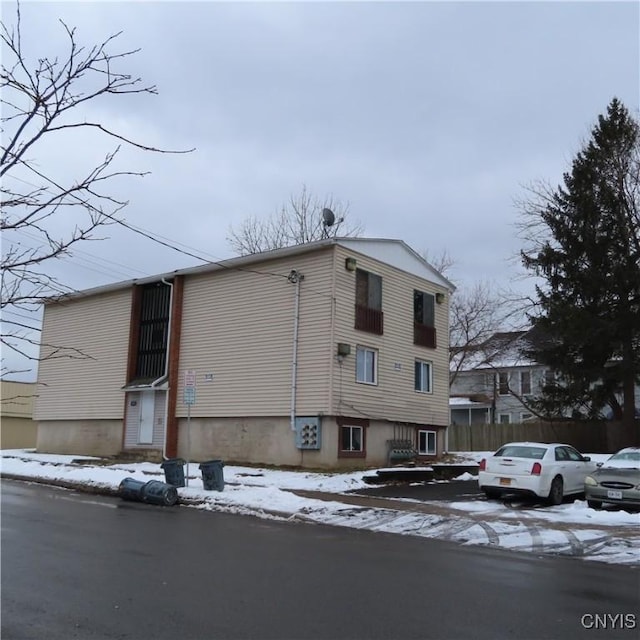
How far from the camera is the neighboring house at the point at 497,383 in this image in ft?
161

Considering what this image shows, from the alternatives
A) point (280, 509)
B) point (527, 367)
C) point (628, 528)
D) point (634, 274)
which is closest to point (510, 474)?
point (628, 528)

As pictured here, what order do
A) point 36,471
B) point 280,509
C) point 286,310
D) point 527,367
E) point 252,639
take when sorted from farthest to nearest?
point 527,367 → point 286,310 → point 36,471 → point 280,509 → point 252,639

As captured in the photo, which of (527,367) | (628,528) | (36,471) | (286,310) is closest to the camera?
(628,528)

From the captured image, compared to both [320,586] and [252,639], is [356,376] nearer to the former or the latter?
[320,586]

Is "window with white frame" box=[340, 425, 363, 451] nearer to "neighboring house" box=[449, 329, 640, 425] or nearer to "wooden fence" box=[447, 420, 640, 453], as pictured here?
"wooden fence" box=[447, 420, 640, 453]

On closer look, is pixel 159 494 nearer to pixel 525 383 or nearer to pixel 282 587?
pixel 282 587

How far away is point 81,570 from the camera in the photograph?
822 cm

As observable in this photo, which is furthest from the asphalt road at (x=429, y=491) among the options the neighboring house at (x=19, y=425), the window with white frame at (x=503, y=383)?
the neighboring house at (x=19, y=425)

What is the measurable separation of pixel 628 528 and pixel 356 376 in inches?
495

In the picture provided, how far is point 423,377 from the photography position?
94.7 ft

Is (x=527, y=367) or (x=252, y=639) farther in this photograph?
(x=527, y=367)

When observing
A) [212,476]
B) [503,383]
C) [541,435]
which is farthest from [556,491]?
[503,383]

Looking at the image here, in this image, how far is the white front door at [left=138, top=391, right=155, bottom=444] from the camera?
2845 centimetres

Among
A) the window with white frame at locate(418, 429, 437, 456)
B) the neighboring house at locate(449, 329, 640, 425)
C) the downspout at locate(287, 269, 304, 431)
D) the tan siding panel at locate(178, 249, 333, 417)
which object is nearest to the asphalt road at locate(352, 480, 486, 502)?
the tan siding panel at locate(178, 249, 333, 417)
